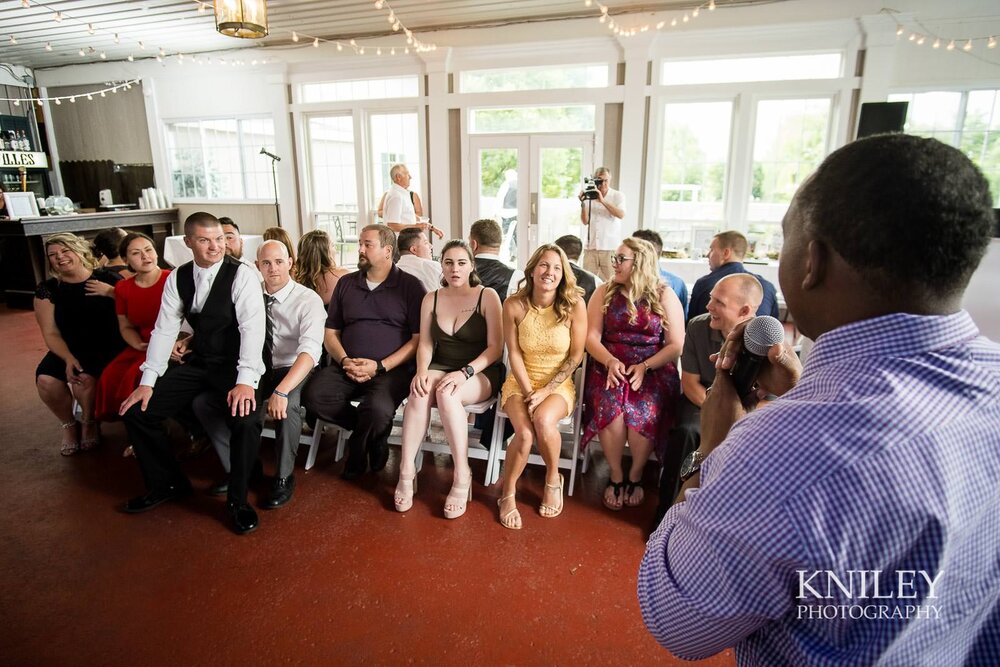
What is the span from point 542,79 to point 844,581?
7.04m

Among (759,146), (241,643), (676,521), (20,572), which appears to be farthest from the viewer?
(759,146)

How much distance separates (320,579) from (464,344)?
50.7 inches

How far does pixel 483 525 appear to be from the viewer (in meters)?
2.48

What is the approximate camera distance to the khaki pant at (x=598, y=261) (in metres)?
6.04

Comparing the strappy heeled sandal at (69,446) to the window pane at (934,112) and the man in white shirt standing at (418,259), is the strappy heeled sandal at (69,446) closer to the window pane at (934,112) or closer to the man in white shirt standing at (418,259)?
the man in white shirt standing at (418,259)

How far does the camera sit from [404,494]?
8.53ft

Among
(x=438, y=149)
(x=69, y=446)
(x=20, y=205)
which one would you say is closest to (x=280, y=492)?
(x=69, y=446)

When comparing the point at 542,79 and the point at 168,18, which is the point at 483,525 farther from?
the point at 168,18

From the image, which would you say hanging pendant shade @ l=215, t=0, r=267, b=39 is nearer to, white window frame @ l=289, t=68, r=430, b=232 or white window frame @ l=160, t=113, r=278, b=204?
white window frame @ l=289, t=68, r=430, b=232

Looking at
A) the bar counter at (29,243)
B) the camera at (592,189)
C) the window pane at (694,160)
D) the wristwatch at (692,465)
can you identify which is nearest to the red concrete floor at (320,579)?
the wristwatch at (692,465)

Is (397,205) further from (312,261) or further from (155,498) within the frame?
(155,498)

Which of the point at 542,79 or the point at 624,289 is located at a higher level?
the point at 542,79

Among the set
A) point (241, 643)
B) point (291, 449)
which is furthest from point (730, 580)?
point (291, 449)

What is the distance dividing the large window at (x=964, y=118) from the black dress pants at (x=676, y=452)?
5229 mm
